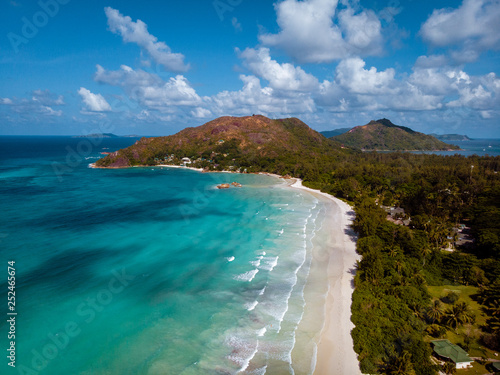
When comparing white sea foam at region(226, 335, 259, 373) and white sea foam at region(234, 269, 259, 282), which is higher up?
white sea foam at region(234, 269, 259, 282)

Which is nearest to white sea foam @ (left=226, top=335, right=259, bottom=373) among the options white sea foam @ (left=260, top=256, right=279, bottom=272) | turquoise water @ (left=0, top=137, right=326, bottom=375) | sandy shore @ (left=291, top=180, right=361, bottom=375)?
turquoise water @ (left=0, top=137, right=326, bottom=375)

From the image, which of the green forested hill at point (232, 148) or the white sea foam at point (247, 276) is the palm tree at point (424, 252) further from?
the green forested hill at point (232, 148)

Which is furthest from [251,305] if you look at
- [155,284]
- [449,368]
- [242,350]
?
[449,368]

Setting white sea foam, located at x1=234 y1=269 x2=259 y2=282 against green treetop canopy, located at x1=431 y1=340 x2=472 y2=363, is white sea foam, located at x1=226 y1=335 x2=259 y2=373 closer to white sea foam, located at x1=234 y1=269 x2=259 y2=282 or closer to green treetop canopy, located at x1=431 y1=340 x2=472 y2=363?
white sea foam, located at x1=234 y1=269 x2=259 y2=282

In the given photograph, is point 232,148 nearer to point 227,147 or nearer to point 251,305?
point 227,147

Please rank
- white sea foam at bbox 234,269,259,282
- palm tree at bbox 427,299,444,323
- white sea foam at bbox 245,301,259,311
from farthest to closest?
1. white sea foam at bbox 234,269,259,282
2. white sea foam at bbox 245,301,259,311
3. palm tree at bbox 427,299,444,323

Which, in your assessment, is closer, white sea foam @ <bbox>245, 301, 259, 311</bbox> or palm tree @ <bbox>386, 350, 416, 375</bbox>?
palm tree @ <bbox>386, 350, 416, 375</bbox>
